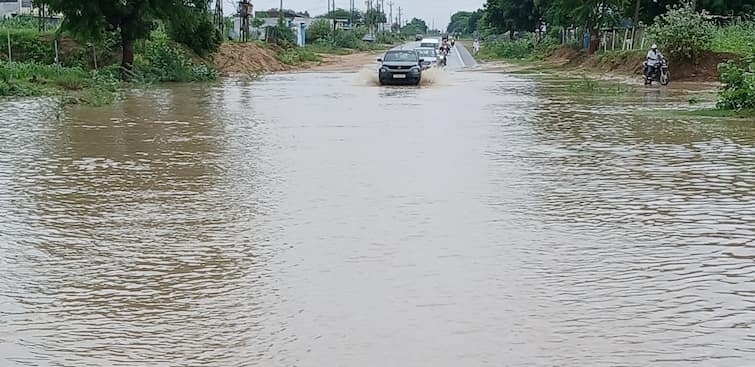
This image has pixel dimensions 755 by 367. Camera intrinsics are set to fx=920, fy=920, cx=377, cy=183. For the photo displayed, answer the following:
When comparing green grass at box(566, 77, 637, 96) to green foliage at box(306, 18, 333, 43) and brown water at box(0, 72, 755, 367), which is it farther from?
green foliage at box(306, 18, 333, 43)

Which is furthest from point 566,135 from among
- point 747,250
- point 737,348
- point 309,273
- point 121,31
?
point 121,31

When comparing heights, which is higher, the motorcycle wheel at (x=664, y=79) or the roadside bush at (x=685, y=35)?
the roadside bush at (x=685, y=35)

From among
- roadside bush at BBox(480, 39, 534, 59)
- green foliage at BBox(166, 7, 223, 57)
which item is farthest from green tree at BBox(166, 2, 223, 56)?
roadside bush at BBox(480, 39, 534, 59)

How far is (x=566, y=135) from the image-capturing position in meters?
16.7

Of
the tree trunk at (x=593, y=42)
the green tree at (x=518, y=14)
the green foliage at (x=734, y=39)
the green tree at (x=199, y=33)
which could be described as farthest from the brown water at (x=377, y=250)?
the green tree at (x=518, y=14)

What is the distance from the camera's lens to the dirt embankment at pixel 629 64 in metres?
35.6

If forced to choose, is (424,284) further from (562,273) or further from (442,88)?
(442,88)

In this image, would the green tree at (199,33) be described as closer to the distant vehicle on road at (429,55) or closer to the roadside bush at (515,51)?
the distant vehicle on road at (429,55)

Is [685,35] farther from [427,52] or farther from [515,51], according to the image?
[515,51]

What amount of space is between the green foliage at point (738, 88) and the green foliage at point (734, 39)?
45.4 feet

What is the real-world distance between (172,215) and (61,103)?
50.7 ft

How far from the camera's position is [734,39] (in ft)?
123

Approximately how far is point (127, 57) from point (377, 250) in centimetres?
3064

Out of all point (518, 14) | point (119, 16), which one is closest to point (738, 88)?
point (119, 16)
